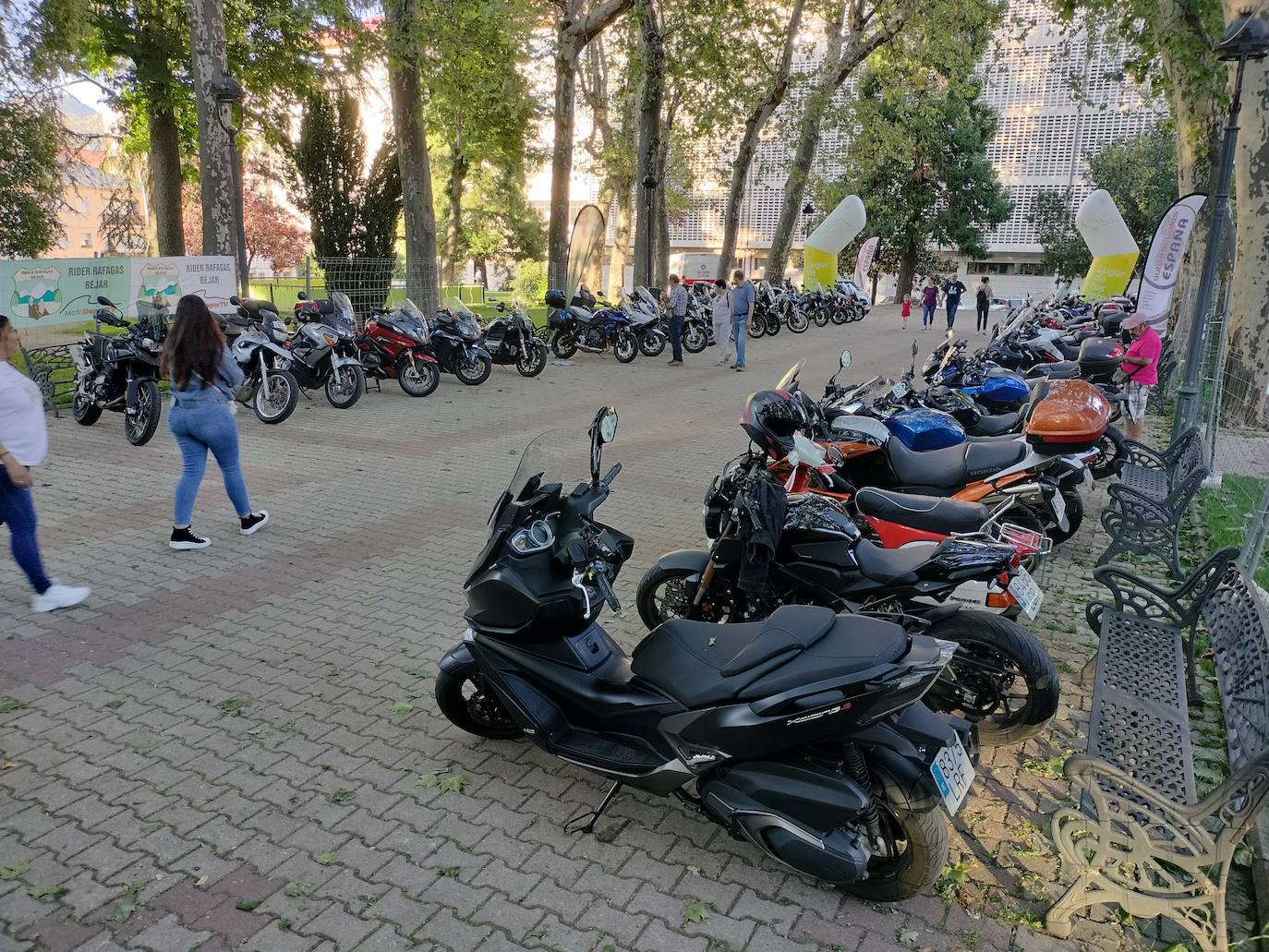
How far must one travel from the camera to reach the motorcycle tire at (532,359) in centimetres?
1477

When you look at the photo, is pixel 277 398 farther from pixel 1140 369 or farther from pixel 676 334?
pixel 1140 369

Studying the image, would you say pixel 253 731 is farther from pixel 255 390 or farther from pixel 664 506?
pixel 255 390

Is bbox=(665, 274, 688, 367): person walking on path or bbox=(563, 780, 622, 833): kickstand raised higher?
bbox=(665, 274, 688, 367): person walking on path

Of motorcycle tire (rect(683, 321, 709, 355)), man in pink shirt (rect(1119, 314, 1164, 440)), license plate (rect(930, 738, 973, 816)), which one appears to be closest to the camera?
license plate (rect(930, 738, 973, 816))

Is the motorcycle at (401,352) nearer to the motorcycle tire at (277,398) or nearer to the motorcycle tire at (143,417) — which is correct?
the motorcycle tire at (277,398)

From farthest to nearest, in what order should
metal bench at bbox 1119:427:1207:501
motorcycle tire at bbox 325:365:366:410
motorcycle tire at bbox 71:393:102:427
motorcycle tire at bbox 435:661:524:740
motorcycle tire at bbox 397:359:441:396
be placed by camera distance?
motorcycle tire at bbox 397:359:441:396 → motorcycle tire at bbox 325:365:366:410 → motorcycle tire at bbox 71:393:102:427 → metal bench at bbox 1119:427:1207:501 → motorcycle tire at bbox 435:661:524:740

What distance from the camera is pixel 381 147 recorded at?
2139 centimetres

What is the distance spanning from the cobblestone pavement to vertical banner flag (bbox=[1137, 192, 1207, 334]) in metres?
7.38

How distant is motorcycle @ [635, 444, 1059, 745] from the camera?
3582mm

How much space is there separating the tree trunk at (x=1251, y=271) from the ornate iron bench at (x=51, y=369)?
14.1m

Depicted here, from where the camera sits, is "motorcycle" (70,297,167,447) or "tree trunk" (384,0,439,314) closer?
"motorcycle" (70,297,167,447)

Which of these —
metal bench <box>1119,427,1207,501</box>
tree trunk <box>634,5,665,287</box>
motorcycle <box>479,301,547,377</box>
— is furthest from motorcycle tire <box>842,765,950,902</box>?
tree trunk <box>634,5,665,287</box>

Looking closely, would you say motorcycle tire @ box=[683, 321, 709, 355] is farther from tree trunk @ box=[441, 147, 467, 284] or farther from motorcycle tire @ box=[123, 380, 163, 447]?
tree trunk @ box=[441, 147, 467, 284]

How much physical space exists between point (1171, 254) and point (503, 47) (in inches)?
586
